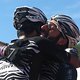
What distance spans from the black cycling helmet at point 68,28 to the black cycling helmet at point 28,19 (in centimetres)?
20

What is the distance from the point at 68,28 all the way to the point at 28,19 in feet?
1.84

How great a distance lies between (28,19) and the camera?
6.25m

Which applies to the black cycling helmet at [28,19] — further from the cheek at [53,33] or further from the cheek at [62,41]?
the cheek at [62,41]

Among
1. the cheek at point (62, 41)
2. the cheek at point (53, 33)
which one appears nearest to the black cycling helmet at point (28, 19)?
the cheek at point (53, 33)

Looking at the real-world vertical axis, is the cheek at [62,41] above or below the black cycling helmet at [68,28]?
below

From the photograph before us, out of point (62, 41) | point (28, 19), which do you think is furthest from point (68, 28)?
point (28, 19)

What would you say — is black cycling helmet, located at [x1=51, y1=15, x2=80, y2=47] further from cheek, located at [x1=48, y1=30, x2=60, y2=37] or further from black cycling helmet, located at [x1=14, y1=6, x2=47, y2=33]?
black cycling helmet, located at [x1=14, y1=6, x2=47, y2=33]

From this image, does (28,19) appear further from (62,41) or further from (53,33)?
(62,41)

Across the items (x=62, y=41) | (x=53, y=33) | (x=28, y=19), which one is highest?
(x=28, y=19)

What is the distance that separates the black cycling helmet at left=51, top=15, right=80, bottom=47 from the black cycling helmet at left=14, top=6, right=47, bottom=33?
197mm

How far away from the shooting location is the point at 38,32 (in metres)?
6.27

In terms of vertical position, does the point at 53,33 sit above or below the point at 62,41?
above

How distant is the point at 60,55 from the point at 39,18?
0.60 metres

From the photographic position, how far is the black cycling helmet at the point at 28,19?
6230 mm
